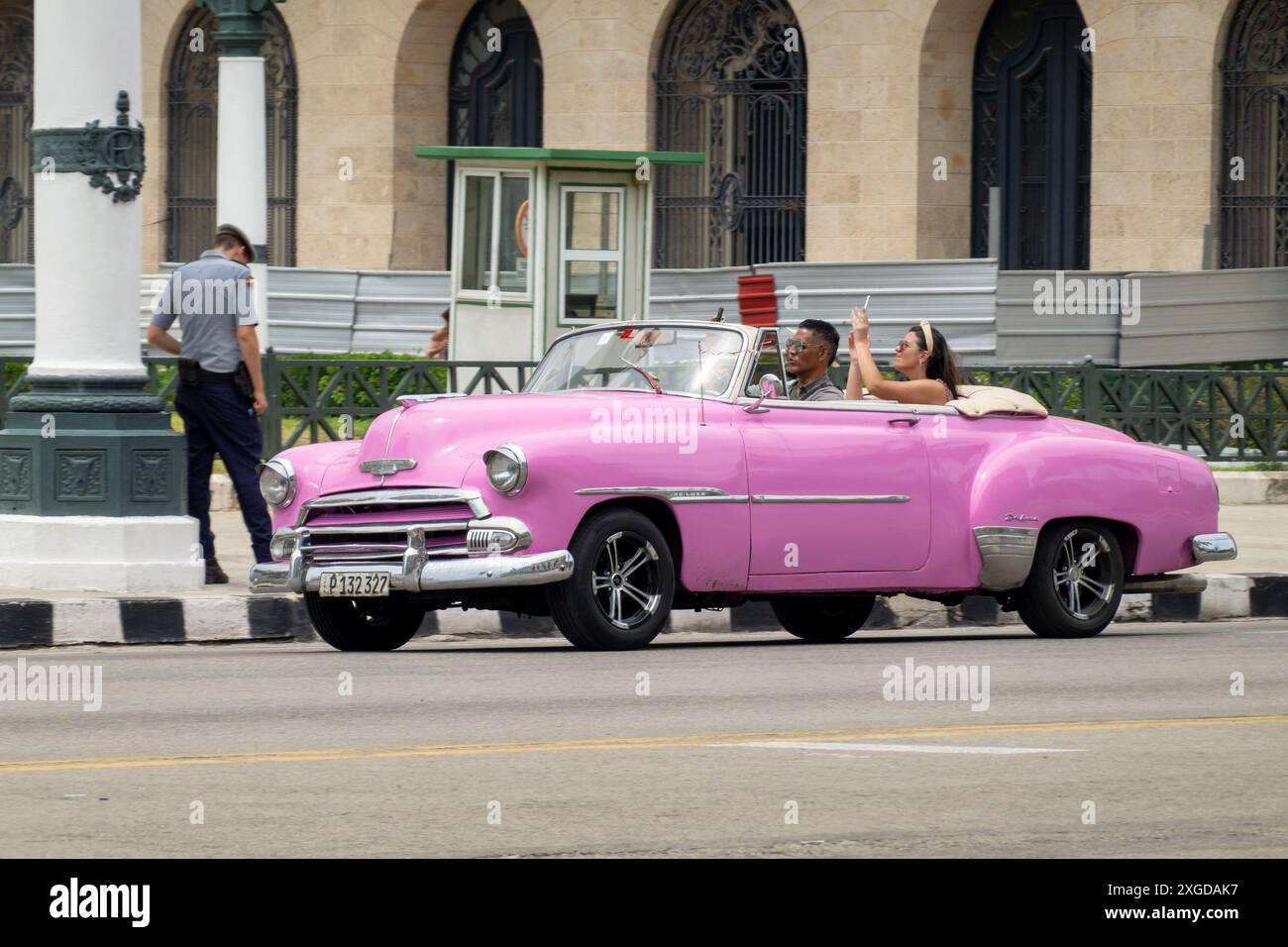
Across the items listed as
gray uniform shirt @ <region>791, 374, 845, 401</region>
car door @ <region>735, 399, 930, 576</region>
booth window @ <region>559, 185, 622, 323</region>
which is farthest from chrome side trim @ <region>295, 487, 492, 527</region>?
booth window @ <region>559, 185, 622, 323</region>

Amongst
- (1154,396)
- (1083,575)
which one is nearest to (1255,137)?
(1154,396)

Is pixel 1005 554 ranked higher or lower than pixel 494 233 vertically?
lower

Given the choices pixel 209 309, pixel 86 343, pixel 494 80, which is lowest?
pixel 86 343

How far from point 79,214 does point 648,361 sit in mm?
3382

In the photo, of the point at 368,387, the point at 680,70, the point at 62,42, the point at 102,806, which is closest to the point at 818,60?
the point at 680,70

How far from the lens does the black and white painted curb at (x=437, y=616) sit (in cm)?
1278

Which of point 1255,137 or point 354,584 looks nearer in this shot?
point 354,584

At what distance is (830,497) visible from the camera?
Result: 12.2 m

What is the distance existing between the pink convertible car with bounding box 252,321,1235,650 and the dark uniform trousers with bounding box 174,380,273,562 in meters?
1.72

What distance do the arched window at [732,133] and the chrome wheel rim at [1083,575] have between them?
20323 mm

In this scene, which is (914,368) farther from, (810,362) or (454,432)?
(454,432)

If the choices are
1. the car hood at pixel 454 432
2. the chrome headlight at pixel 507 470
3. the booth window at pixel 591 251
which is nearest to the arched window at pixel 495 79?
the booth window at pixel 591 251

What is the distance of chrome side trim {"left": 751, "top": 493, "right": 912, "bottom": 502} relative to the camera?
12.0 m
